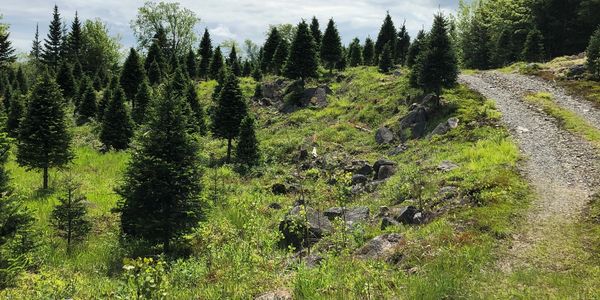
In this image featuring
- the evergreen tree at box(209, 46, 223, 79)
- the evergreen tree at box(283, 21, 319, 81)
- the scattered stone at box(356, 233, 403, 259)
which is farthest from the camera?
the evergreen tree at box(209, 46, 223, 79)

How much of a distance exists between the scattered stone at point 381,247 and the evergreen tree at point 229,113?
23560mm

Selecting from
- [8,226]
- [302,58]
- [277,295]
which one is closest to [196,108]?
[302,58]

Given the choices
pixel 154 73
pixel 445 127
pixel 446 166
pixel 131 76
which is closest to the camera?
pixel 446 166

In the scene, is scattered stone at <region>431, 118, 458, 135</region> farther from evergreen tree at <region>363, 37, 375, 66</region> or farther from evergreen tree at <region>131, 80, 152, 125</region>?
evergreen tree at <region>363, 37, 375, 66</region>

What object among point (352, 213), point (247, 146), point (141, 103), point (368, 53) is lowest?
point (352, 213)

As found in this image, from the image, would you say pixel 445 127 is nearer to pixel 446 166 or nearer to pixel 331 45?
pixel 446 166

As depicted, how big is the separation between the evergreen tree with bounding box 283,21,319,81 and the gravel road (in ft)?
70.6

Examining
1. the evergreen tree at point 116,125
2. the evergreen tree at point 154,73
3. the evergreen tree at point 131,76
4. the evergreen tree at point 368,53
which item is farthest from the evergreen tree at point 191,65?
the evergreen tree at point 116,125

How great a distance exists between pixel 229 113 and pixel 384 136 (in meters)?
13.3

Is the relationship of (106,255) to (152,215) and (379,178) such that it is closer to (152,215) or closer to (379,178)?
(152,215)

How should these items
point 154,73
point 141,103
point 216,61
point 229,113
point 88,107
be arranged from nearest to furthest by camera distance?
1. point 229,113
2. point 141,103
3. point 88,107
4. point 154,73
5. point 216,61

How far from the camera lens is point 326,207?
821 inches

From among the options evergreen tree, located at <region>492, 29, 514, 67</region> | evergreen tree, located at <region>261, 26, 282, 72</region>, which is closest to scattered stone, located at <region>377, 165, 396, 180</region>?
evergreen tree, located at <region>261, 26, 282, 72</region>

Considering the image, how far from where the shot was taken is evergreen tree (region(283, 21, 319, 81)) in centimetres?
5062
